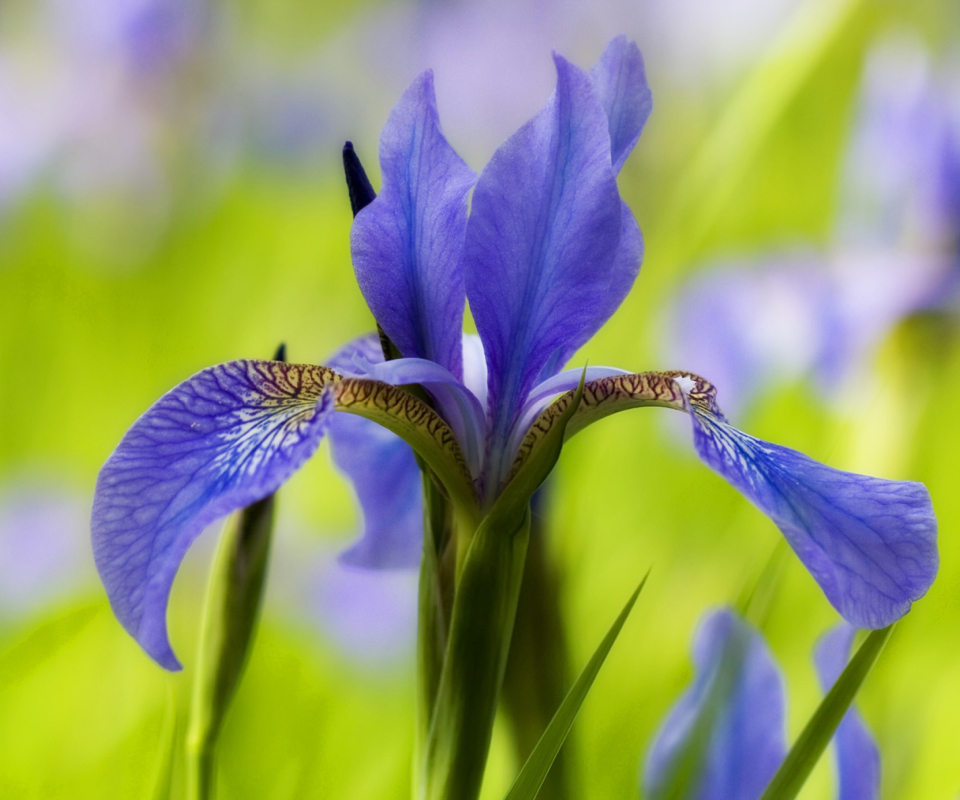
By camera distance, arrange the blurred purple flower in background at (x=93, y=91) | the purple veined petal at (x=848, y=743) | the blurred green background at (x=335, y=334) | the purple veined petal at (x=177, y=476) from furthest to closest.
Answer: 1. the blurred purple flower in background at (x=93, y=91)
2. the blurred green background at (x=335, y=334)
3. the purple veined petal at (x=848, y=743)
4. the purple veined petal at (x=177, y=476)

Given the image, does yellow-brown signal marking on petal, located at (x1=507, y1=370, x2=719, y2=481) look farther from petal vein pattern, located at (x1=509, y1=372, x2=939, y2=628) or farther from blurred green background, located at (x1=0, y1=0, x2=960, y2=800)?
blurred green background, located at (x1=0, y1=0, x2=960, y2=800)

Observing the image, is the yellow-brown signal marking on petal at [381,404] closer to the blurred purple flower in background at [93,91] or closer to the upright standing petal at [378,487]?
the upright standing petal at [378,487]

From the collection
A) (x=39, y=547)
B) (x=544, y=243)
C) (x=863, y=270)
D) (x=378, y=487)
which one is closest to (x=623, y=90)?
(x=544, y=243)

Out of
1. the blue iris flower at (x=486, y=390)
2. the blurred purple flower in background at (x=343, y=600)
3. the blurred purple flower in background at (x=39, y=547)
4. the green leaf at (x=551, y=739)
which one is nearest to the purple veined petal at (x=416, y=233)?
the blue iris flower at (x=486, y=390)

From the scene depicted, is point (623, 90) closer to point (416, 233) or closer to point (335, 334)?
point (416, 233)

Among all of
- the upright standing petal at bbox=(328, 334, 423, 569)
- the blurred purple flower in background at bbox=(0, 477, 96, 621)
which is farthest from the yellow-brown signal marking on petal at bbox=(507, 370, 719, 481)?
the blurred purple flower in background at bbox=(0, 477, 96, 621)

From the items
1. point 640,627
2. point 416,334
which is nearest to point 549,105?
point 416,334
